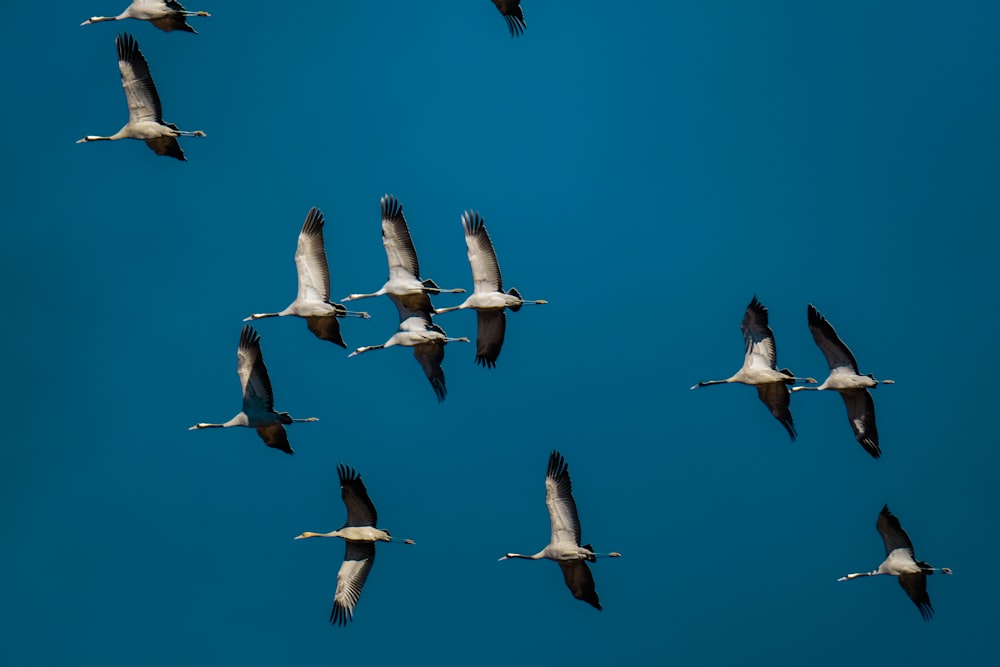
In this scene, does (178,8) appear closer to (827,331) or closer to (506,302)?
(506,302)

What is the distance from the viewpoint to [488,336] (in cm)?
3234

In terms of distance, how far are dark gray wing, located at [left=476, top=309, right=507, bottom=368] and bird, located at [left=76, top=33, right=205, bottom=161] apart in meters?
6.87

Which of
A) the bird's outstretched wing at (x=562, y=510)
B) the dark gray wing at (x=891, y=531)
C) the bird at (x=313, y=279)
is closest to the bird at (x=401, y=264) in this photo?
the bird at (x=313, y=279)

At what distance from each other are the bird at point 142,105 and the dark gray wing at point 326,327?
427cm

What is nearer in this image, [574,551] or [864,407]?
[574,551]

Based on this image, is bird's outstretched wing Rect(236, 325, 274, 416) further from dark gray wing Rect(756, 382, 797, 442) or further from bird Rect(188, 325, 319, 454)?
dark gray wing Rect(756, 382, 797, 442)

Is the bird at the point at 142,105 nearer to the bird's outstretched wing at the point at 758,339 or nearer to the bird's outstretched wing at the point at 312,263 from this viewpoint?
the bird's outstretched wing at the point at 312,263

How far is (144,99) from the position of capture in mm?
31422

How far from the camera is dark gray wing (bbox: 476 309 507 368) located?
32188 millimetres

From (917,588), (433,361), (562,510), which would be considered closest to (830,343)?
(917,588)

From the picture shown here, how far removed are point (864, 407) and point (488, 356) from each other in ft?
26.1

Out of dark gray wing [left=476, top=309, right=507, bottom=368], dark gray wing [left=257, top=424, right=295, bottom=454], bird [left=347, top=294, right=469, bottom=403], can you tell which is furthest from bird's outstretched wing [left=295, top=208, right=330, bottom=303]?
dark gray wing [left=476, top=309, right=507, bottom=368]

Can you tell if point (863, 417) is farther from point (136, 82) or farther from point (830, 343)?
point (136, 82)

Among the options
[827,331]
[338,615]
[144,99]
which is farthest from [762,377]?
[144,99]
